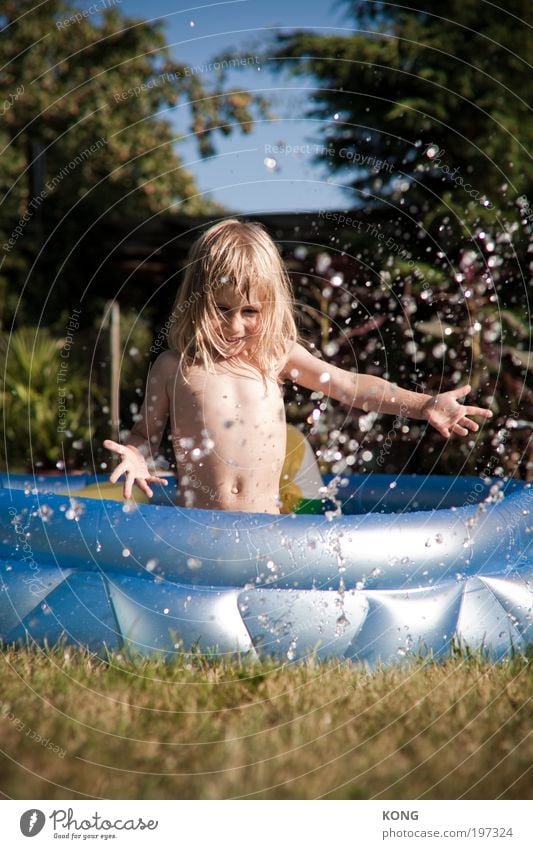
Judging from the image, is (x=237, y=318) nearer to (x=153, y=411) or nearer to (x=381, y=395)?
(x=153, y=411)

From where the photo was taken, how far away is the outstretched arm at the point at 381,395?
3100 mm

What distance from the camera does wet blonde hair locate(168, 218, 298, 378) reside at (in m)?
3.45

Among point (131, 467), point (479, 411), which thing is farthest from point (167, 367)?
point (479, 411)

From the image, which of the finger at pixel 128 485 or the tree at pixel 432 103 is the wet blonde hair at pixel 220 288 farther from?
the tree at pixel 432 103

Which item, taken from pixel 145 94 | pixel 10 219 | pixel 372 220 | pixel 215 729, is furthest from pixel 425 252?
pixel 145 94

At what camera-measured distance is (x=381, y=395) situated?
337 centimetres

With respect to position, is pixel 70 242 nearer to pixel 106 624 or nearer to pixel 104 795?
pixel 106 624

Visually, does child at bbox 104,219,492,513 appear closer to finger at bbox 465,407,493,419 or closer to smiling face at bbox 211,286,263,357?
smiling face at bbox 211,286,263,357

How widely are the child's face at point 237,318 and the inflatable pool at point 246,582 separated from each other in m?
0.83

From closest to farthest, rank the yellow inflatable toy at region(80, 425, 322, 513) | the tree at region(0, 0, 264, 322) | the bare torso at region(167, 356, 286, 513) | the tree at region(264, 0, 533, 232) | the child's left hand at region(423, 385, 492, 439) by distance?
the child's left hand at region(423, 385, 492, 439) → the bare torso at region(167, 356, 286, 513) → the yellow inflatable toy at region(80, 425, 322, 513) → the tree at region(264, 0, 533, 232) → the tree at region(0, 0, 264, 322)

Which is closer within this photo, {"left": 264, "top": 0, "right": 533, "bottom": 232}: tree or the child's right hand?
the child's right hand

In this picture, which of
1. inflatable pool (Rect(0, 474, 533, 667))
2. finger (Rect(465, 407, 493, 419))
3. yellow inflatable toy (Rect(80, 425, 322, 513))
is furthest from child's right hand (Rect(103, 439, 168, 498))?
yellow inflatable toy (Rect(80, 425, 322, 513))

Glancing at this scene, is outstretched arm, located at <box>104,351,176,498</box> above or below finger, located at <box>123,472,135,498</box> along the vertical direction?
above

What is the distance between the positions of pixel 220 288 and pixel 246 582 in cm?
123
